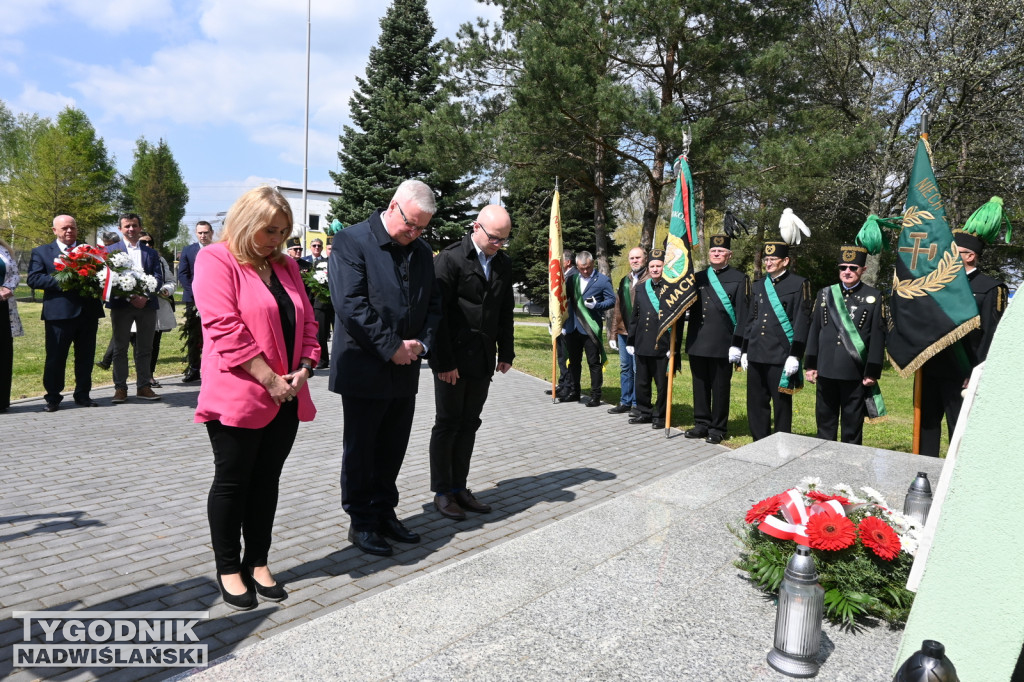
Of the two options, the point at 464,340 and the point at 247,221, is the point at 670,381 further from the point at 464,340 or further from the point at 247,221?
the point at 247,221

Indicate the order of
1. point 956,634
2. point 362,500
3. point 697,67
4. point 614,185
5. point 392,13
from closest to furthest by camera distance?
point 956,634 < point 362,500 < point 697,67 < point 614,185 < point 392,13

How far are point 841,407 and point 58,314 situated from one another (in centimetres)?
862

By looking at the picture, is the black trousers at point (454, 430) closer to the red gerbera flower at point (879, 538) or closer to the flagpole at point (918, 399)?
the red gerbera flower at point (879, 538)

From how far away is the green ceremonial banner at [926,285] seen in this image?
18.5 ft

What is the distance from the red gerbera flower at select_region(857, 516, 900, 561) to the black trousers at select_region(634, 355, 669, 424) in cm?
564

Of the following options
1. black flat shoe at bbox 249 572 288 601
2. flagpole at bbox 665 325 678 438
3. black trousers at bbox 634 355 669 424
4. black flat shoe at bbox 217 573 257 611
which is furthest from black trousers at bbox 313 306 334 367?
black flat shoe at bbox 217 573 257 611

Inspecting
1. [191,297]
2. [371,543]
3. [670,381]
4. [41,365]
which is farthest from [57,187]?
[371,543]

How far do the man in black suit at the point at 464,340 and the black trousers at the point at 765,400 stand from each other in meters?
3.53

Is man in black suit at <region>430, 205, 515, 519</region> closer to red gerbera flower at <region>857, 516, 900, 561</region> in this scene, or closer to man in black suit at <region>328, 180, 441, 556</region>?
man in black suit at <region>328, 180, 441, 556</region>

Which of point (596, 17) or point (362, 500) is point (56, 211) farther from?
point (362, 500)

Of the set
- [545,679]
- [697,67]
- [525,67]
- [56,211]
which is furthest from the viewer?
[56,211]

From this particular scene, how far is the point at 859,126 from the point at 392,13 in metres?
19.9

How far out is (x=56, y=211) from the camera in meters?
39.7

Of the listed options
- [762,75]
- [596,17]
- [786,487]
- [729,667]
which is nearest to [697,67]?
[762,75]
